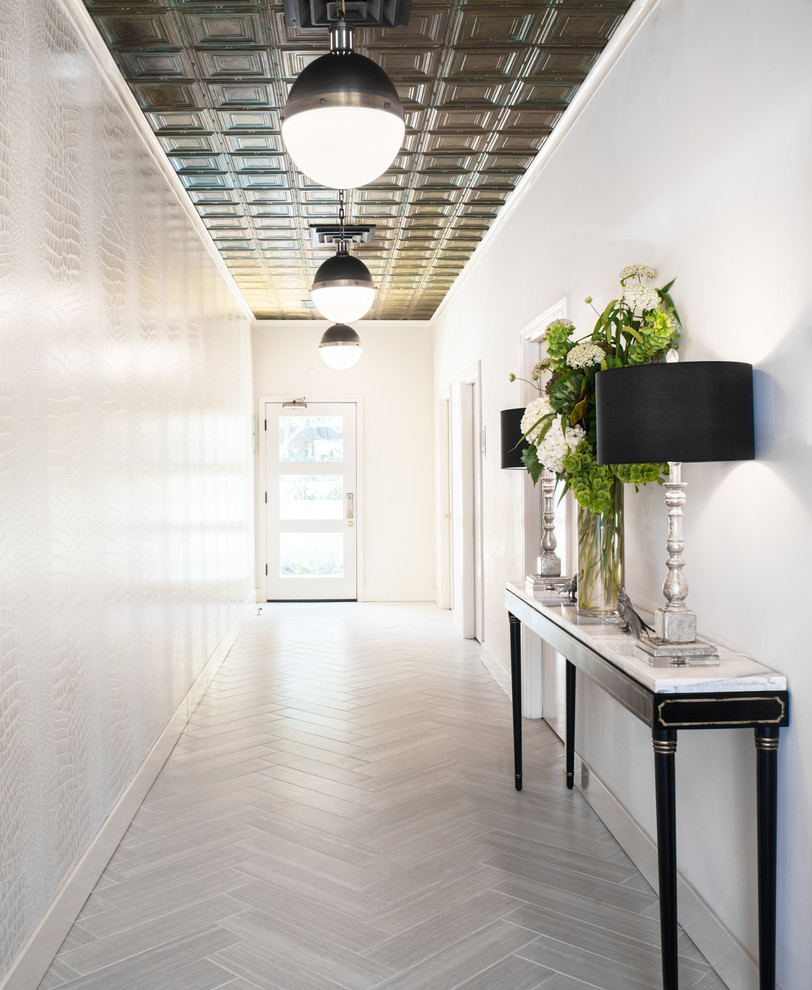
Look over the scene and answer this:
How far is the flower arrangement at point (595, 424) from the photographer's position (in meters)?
2.39

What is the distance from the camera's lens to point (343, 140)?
2152mm

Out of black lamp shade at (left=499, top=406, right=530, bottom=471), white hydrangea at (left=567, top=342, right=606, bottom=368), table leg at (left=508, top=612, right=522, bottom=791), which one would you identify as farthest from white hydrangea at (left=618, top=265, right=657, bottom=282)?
table leg at (left=508, top=612, right=522, bottom=791)

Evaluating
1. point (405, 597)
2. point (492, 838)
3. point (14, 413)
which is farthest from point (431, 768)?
point (405, 597)

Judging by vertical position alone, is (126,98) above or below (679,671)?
above

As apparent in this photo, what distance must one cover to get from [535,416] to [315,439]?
6.17 metres

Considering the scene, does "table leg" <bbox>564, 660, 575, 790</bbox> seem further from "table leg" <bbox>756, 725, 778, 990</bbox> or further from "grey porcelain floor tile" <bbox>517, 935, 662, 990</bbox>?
"table leg" <bbox>756, 725, 778, 990</bbox>

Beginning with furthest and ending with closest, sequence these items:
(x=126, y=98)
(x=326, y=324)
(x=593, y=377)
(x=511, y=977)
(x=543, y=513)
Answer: (x=326, y=324) → (x=543, y=513) → (x=126, y=98) → (x=593, y=377) → (x=511, y=977)

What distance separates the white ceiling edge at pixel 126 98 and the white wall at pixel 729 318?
183cm

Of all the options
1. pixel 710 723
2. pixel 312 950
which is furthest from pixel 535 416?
pixel 312 950

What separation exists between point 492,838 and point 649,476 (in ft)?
5.10

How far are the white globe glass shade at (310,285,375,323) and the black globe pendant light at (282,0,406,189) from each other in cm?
217

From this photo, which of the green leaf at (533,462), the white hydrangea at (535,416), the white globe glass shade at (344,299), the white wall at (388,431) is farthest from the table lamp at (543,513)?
the white wall at (388,431)

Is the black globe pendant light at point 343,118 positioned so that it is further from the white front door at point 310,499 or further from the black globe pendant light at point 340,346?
the white front door at point 310,499

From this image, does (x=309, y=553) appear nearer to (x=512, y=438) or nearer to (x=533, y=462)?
(x=512, y=438)
